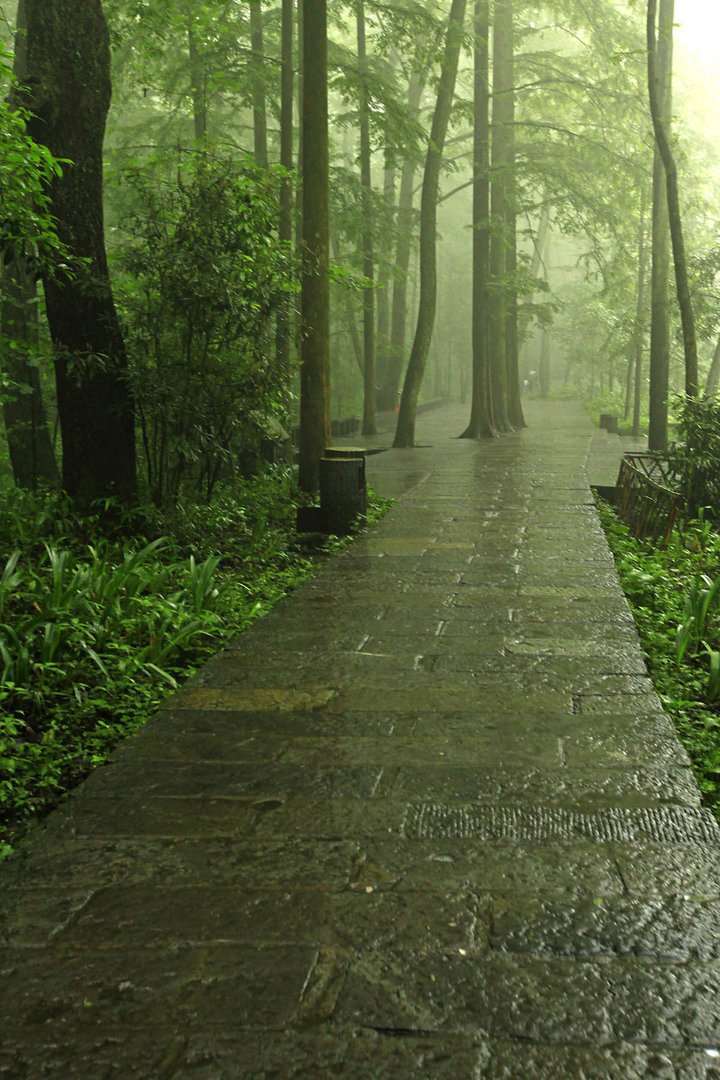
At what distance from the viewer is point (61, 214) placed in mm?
7770

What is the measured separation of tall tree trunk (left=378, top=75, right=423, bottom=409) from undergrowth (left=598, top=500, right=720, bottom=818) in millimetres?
13259

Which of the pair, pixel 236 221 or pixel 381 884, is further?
Answer: pixel 236 221

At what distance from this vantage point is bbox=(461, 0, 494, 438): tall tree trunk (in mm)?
19203

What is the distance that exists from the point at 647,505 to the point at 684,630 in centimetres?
392

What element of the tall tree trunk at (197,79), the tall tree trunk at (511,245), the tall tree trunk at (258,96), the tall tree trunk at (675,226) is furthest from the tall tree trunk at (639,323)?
the tall tree trunk at (197,79)

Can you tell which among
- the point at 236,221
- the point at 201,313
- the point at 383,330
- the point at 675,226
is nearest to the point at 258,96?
the point at 675,226

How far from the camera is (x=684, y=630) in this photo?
533cm

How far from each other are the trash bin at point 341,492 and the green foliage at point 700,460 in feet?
13.3

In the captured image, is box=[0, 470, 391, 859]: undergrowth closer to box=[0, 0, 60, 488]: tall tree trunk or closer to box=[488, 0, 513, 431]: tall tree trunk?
box=[0, 0, 60, 488]: tall tree trunk

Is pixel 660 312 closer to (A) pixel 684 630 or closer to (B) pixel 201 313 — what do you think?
(B) pixel 201 313

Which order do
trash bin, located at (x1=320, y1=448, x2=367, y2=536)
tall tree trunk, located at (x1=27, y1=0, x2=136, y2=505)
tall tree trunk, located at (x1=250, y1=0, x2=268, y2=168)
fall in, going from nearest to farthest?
tall tree trunk, located at (x1=27, y1=0, x2=136, y2=505) → trash bin, located at (x1=320, y1=448, x2=367, y2=536) → tall tree trunk, located at (x1=250, y1=0, x2=268, y2=168)

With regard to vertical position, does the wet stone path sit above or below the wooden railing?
below

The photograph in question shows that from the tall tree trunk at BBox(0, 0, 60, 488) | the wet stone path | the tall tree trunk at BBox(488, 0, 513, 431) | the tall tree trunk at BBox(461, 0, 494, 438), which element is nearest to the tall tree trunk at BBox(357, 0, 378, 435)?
the tall tree trunk at BBox(461, 0, 494, 438)

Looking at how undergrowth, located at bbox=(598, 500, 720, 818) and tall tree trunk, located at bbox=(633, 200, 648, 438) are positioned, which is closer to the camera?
undergrowth, located at bbox=(598, 500, 720, 818)
